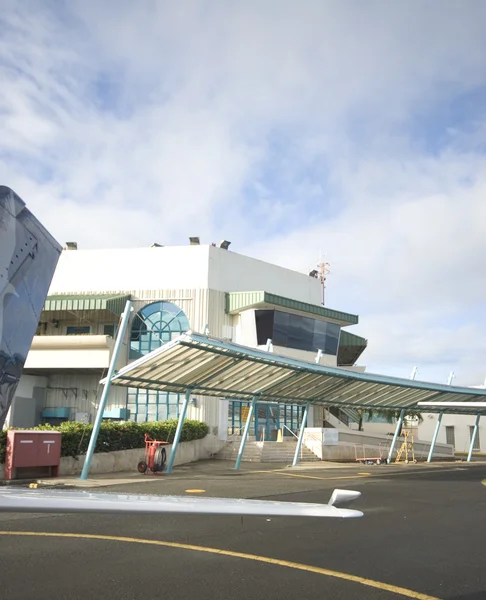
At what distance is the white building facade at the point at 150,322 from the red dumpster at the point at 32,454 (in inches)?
582

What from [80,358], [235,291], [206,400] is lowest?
[206,400]

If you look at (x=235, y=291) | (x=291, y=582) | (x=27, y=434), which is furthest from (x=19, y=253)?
(x=235, y=291)

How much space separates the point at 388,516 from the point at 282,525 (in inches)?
101

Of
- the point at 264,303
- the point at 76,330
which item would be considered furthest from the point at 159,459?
the point at 76,330

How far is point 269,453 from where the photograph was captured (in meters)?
31.0

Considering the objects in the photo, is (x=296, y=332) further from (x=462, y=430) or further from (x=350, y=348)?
(x=462, y=430)

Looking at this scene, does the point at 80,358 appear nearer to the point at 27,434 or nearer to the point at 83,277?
the point at 83,277

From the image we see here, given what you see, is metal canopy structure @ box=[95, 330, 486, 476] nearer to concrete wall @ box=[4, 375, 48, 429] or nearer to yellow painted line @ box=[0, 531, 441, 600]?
yellow painted line @ box=[0, 531, 441, 600]

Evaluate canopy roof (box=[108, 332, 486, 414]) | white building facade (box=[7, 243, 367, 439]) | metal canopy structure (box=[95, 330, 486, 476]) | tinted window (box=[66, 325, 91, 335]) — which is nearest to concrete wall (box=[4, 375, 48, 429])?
white building facade (box=[7, 243, 367, 439])

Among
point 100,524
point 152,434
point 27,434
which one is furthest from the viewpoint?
point 152,434

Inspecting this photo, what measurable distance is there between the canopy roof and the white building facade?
9680 mm

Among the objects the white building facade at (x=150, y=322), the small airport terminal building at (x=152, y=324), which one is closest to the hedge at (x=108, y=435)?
the small airport terminal building at (x=152, y=324)

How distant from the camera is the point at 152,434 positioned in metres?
25.1

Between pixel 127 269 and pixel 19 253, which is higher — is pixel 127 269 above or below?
above
